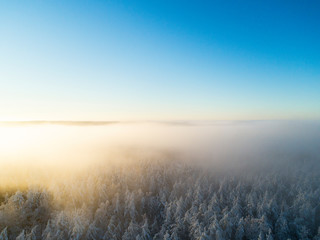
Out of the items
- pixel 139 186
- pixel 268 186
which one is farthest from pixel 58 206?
pixel 268 186

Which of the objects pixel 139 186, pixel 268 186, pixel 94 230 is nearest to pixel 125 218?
pixel 94 230

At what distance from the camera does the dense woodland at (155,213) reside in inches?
1684

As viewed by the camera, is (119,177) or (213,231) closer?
(213,231)

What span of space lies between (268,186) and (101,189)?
266 feet

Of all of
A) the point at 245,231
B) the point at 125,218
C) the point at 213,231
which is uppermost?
the point at 213,231

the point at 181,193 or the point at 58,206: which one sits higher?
the point at 58,206

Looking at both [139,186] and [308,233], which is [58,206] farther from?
[308,233]

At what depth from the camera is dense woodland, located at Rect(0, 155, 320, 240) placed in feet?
140

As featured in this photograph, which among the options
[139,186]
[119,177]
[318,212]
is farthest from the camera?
[119,177]

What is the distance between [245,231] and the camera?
44.2m

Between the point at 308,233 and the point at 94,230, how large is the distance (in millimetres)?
66039

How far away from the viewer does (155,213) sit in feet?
209

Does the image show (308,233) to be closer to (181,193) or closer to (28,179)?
(181,193)

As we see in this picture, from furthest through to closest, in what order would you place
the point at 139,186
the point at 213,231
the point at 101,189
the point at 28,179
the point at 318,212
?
the point at 139,186
the point at 28,179
the point at 101,189
the point at 318,212
the point at 213,231
